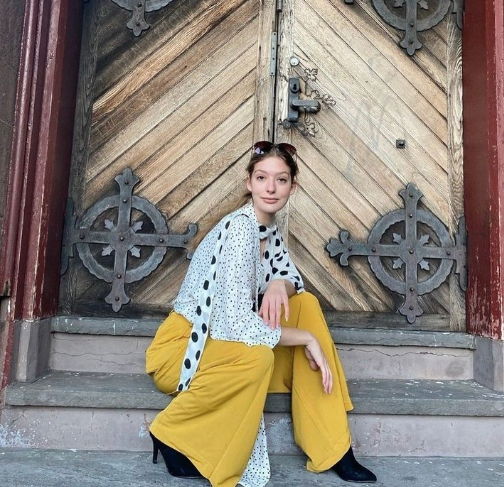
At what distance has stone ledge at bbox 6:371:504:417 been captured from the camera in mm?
1674

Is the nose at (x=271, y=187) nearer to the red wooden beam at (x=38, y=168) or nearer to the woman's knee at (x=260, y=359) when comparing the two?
the woman's knee at (x=260, y=359)

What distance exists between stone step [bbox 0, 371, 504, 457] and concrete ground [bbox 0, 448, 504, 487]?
4 centimetres

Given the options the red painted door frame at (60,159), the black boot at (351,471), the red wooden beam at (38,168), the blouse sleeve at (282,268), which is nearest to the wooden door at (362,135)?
the red painted door frame at (60,159)

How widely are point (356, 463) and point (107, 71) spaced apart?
2096 millimetres

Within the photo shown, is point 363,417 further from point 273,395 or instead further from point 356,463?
point 273,395

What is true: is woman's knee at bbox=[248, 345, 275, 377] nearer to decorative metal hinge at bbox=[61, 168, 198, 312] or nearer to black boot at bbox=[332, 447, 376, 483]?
black boot at bbox=[332, 447, 376, 483]

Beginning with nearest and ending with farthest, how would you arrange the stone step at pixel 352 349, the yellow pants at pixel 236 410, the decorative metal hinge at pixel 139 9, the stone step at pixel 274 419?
the yellow pants at pixel 236 410, the stone step at pixel 274 419, the stone step at pixel 352 349, the decorative metal hinge at pixel 139 9

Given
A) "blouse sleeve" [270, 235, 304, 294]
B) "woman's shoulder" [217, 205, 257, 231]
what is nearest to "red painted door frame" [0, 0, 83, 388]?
"woman's shoulder" [217, 205, 257, 231]

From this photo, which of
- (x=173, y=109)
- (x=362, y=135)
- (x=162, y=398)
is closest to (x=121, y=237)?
(x=173, y=109)

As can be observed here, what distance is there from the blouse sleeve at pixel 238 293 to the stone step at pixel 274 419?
361mm

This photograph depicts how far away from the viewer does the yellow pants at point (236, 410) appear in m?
1.40

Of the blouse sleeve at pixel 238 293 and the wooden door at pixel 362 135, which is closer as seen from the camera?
the blouse sleeve at pixel 238 293

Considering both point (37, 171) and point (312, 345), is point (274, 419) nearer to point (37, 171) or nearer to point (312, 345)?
point (312, 345)

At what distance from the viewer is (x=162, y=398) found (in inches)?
65.9
